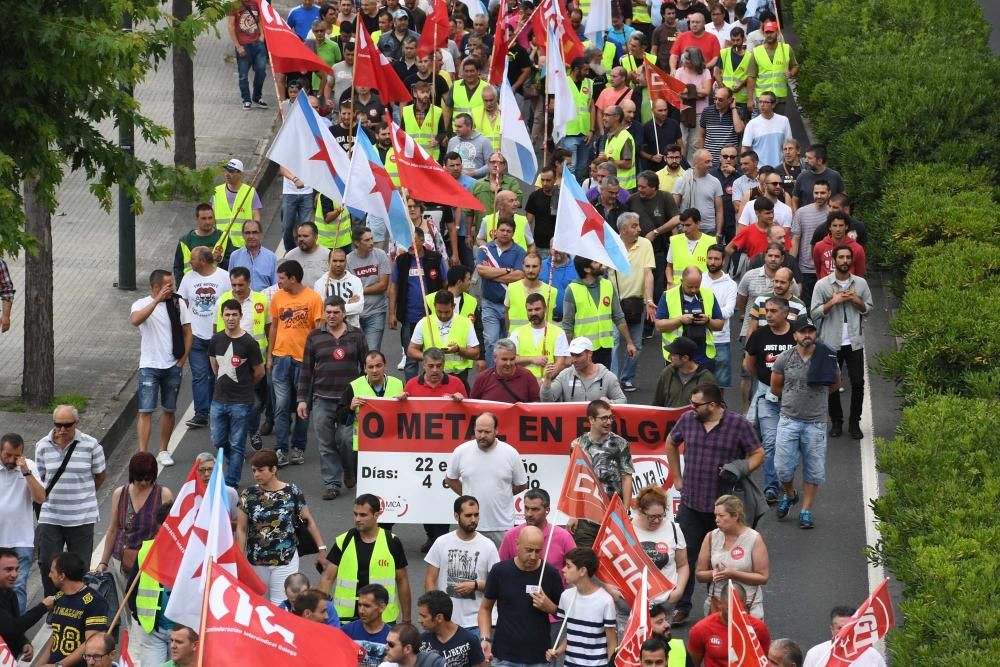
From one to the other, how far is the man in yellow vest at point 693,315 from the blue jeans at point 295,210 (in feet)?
18.1

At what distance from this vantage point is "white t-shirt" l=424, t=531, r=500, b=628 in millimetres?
12922

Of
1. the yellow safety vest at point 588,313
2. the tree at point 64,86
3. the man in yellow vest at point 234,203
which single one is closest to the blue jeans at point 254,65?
the man in yellow vest at point 234,203

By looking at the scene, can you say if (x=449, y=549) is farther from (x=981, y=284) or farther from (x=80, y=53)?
(x=981, y=284)

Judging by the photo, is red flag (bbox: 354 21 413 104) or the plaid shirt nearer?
the plaid shirt

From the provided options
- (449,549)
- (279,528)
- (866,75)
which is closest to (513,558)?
(449,549)

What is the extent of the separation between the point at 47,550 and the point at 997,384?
23.8ft

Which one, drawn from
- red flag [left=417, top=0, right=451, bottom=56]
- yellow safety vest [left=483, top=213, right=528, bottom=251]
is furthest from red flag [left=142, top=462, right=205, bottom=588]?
red flag [left=417, top=0, right=451, bottom=56]

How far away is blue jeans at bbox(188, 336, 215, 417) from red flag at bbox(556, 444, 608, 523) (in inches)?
197

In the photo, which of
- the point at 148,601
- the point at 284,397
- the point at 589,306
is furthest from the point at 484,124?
the point at 148,601

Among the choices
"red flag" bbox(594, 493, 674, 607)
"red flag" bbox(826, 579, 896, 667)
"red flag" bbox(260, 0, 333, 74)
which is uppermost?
"red flag" bbox(260, 0, 333, 74)

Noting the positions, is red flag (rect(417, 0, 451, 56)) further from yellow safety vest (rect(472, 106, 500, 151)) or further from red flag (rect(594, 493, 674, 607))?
red flag (rect(594, 493, 674, 607))

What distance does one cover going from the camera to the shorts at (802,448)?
51.9 ft

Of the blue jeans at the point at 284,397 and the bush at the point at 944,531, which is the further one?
the blue jeans at the point at 284,397

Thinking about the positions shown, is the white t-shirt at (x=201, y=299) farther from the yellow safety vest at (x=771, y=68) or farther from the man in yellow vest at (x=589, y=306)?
the yellow safety vest at (x=771, y=68)
